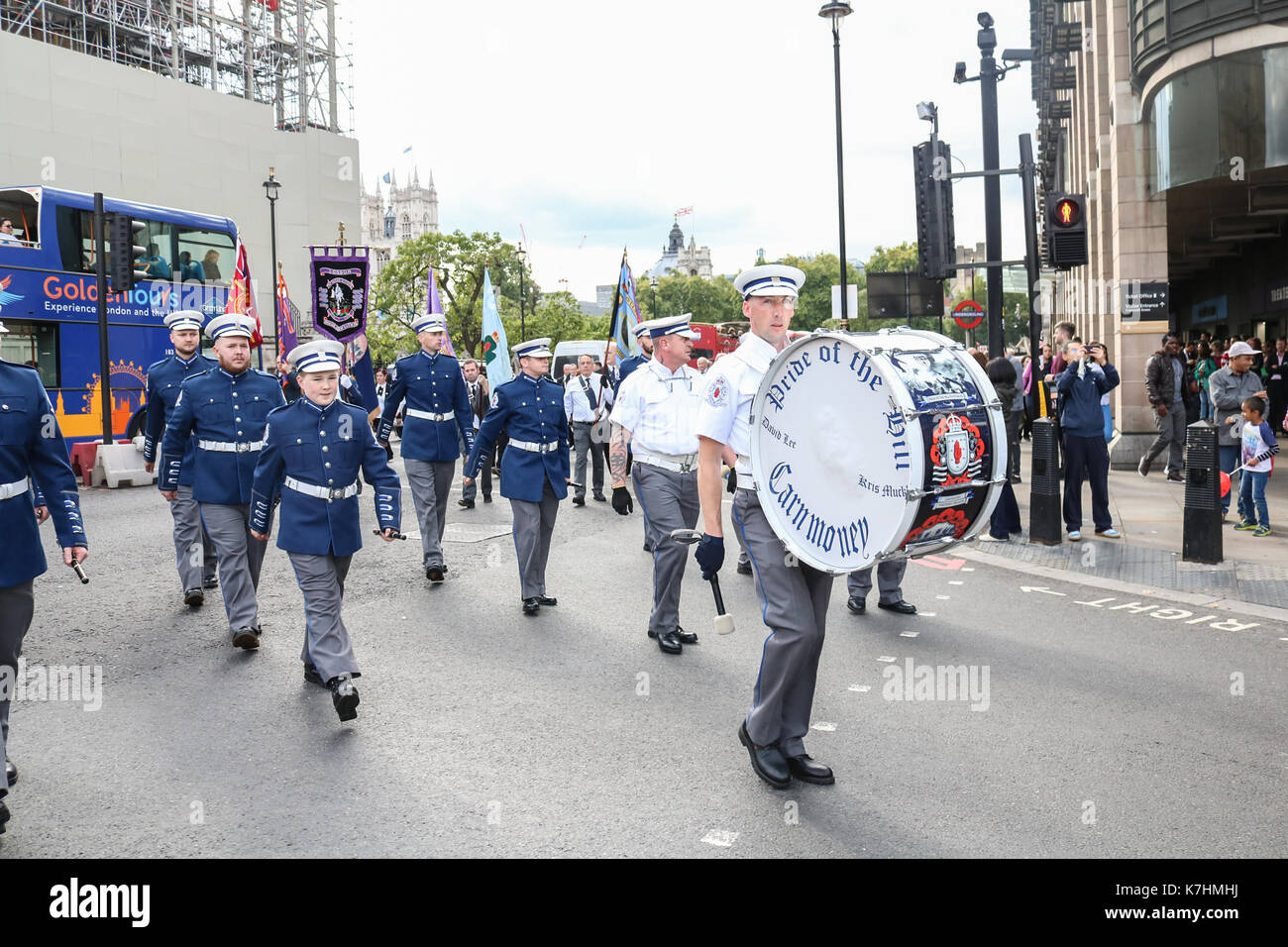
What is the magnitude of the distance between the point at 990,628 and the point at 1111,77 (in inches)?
594

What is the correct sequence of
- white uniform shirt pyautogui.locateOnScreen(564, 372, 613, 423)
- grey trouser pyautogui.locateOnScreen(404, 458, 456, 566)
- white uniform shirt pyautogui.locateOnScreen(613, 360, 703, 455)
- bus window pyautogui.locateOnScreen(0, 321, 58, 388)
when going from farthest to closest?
bus window pyautogui.locateOnScreen(0, 321, 58, 388), white uniform shirt pyautogui.locateOnScreen(564, 372, 613, 423), grey trouser pyautogui.locateOnScreen(404, 458, 456, 566), white uniform shirt pyautogui.locateOnScreen(613, 360, 703, 455)

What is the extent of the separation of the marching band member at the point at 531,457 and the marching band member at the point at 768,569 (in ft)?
11.5

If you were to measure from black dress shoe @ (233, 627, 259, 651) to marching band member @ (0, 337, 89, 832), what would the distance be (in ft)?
6.64

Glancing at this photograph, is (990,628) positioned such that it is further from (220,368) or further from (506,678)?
(220,368)

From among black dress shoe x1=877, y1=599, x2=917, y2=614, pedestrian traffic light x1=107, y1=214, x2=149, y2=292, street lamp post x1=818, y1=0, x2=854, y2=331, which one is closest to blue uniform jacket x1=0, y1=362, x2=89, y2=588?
black dress shoe x1=877, y1=599, x2=917, y2=614

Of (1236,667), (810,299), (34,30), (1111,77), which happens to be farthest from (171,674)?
(810,299)

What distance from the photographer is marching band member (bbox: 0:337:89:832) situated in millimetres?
4441

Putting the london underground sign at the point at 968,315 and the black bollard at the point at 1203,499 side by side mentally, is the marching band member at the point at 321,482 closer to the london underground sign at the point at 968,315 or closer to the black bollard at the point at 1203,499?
the black bollard at the point at 1203,499

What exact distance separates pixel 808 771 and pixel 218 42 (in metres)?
63.0

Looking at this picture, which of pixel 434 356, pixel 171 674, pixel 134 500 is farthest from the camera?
pixel 134 500

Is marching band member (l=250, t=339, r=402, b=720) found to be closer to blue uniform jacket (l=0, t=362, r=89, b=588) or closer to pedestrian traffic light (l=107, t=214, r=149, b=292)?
blue uniform jacket (l=0, t=362, r=89, b=588)

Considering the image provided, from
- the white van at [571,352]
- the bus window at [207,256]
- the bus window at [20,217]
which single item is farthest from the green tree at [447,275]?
the bus window at [20,217]

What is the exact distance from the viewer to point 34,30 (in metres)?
47.9

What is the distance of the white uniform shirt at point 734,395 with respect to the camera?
4676 mm
